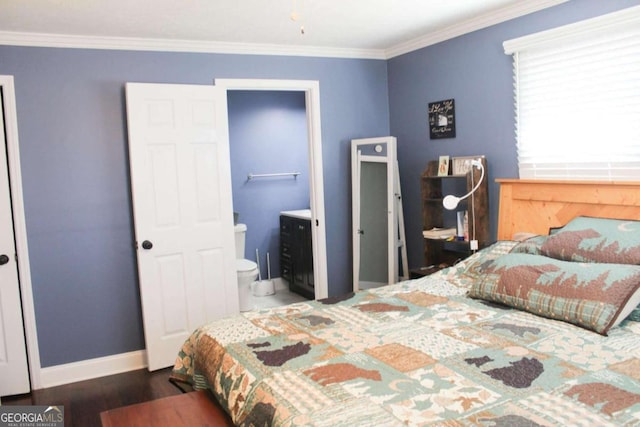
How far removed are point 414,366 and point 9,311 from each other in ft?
9.38

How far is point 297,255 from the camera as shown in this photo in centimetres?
545

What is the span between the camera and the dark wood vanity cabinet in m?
5.20

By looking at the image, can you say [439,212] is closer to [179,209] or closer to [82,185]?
[179,209]

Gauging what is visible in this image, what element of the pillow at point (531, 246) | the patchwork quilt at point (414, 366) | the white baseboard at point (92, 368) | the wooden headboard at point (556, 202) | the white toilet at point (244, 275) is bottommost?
the white baseboard at point (92, 368)

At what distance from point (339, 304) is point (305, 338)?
562 millimetres

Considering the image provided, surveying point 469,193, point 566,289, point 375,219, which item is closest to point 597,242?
point 566,289

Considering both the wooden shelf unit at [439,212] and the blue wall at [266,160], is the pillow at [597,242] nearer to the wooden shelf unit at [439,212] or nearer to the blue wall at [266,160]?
the wooden shelf unit at [439,212]

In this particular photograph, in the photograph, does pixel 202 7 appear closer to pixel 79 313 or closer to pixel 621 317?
pixel 79 313

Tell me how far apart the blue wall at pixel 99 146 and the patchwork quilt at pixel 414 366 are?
143 cm

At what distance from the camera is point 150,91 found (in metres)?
3.76

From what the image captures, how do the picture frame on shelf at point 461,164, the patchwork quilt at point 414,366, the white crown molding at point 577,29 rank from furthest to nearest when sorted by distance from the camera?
Result: 1. the picture frame on shelf at point 461,164
2. the white crown molding at point 577,29
3. the patchwork quilt at point 414,366

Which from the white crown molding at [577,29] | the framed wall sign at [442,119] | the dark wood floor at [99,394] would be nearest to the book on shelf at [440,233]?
the framed wall sign at [442,119]

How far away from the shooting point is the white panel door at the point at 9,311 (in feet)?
11.4

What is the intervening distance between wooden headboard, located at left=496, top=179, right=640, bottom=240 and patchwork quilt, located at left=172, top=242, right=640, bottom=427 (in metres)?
0.80
